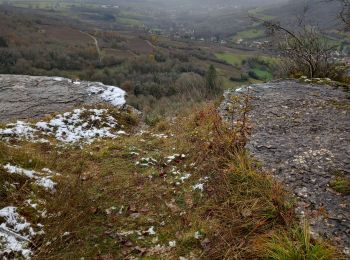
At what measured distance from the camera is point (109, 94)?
33.7 feet

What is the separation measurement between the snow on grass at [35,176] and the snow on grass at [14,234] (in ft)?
2.17

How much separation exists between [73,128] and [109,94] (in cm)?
253

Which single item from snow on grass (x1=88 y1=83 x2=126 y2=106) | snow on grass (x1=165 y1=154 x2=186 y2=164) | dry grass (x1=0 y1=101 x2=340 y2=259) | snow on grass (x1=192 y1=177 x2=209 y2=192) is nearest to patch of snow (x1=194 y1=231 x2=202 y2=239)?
dry grass (x1=0 y1=101 x2=340 y2=259)

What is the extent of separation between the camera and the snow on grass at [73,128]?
7.37m

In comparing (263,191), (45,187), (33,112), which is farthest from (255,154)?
(33,112)

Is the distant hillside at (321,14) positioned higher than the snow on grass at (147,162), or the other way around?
the distant hillside at (321,14)

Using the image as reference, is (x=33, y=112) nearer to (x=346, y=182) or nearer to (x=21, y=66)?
(x=346, y=182)

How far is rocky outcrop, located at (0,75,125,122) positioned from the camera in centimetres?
896

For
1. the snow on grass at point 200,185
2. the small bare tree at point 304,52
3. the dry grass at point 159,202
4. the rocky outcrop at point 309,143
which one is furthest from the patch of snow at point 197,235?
the small bare tree at point 304,52

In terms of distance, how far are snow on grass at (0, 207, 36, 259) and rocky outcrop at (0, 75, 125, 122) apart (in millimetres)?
4878

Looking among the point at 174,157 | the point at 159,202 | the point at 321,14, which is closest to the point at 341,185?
the point at 159,202

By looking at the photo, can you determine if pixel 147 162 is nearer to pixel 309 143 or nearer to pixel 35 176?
pixel 35 176

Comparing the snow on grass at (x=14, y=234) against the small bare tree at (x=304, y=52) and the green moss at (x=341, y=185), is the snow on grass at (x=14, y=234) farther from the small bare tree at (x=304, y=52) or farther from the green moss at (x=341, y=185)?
the small bare tree at (x=304, y=52)

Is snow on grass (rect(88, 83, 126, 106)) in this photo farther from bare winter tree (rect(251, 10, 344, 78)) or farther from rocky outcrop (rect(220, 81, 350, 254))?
bare winter tree (rect(251, 10, 344, 78))
